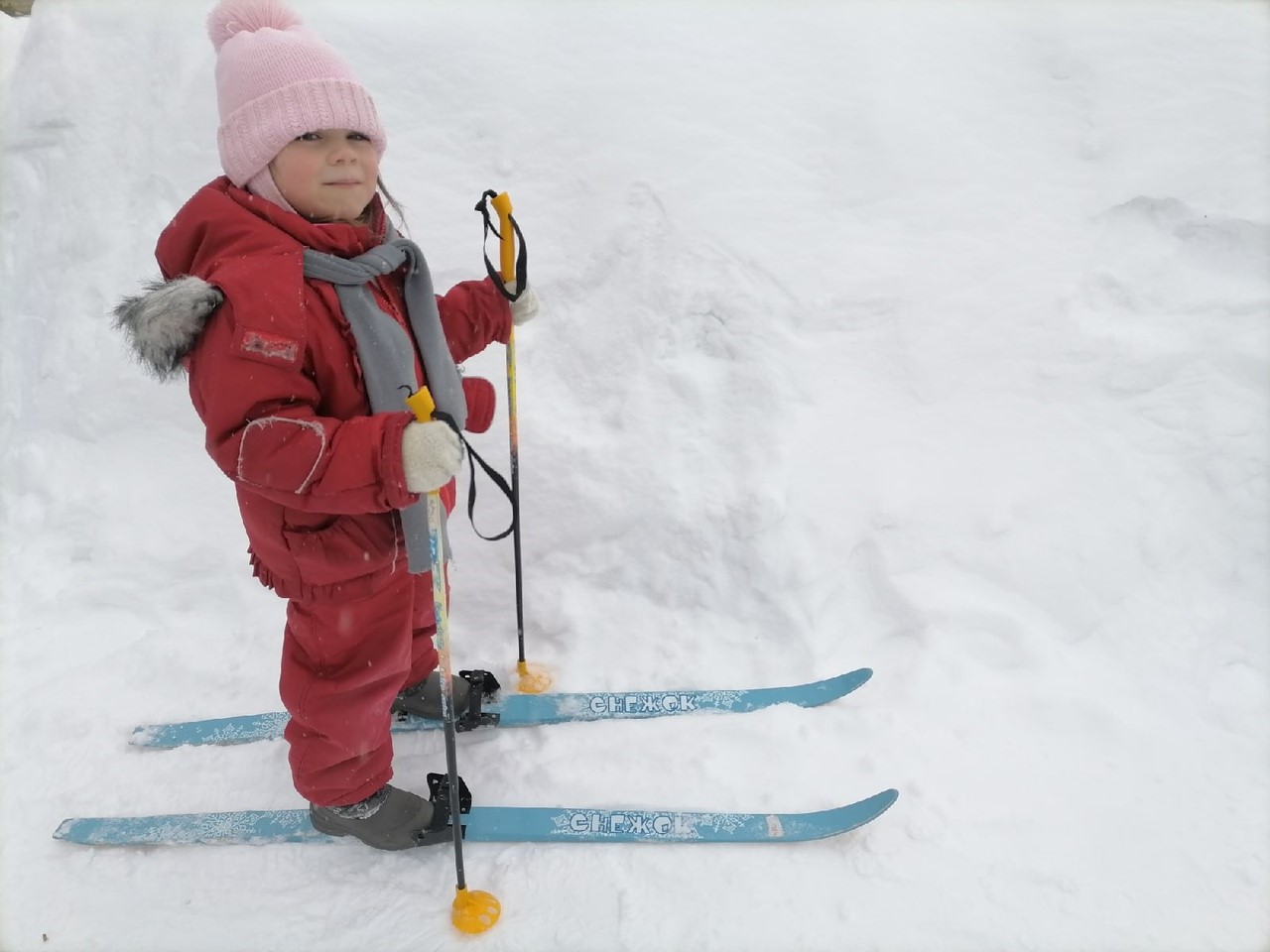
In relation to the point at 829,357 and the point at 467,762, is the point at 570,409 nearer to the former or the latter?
the point at 829,357

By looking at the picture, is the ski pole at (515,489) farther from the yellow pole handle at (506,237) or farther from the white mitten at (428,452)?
the white mitten at (428,452)

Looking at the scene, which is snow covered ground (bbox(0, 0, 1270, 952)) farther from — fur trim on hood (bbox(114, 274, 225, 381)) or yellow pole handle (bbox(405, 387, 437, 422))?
fur trim on hood (bbox(114, 274, 225, 381))

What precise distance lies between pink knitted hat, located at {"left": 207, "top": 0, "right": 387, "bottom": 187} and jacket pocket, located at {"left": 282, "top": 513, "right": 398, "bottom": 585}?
3.03 ft

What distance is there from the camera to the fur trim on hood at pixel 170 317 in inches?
69.6

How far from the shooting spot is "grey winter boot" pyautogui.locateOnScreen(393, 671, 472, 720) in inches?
117

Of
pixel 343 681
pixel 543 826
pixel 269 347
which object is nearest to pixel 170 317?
pixel 269 347

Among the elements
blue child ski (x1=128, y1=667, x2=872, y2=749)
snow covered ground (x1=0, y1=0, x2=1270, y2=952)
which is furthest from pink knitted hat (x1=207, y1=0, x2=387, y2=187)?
blue child ski (x1=128, y1=667, x2=872, y2=749)

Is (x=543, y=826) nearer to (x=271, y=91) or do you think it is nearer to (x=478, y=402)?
(x=478, y=402)

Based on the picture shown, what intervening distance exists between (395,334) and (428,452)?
0.40m

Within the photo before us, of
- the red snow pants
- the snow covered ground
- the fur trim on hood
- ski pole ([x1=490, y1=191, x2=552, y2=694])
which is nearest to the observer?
the fur trim on hood

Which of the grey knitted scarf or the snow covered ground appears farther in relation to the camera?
the snow covered ground

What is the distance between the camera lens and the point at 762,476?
3.39m

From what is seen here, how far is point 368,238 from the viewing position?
2.09 meters

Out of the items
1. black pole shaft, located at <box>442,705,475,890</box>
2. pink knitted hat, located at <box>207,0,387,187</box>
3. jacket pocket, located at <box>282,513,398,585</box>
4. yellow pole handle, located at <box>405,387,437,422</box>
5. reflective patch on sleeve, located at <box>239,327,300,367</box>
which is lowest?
black pole shaft, located at <box>442,705,475,890</box>
